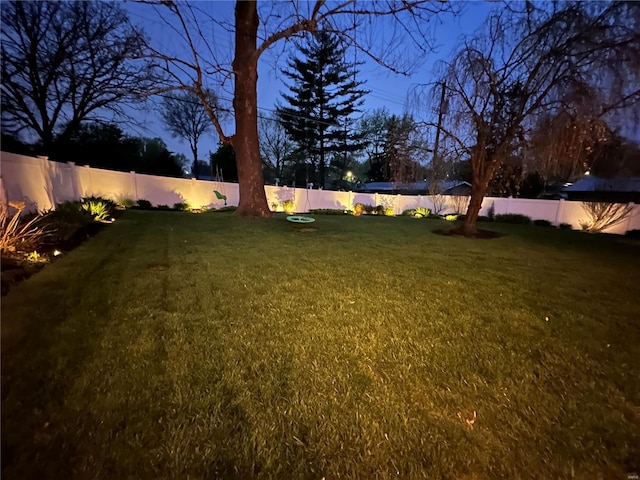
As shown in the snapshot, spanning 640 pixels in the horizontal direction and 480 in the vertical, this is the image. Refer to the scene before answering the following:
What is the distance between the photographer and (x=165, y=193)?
1226 cm

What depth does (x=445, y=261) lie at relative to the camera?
201 inches

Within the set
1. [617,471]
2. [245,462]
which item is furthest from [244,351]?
[617,471]

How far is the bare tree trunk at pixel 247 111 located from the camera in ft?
25.9

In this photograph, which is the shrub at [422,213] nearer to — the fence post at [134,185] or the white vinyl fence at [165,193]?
the white vinyl fence at [165,193]

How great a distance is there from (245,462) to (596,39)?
892 centimetres

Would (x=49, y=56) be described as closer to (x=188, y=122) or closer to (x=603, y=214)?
(x=188, y=122)

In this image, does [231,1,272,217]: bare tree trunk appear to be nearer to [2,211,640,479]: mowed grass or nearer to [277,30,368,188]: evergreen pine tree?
[2,211,640,479]: mowed grass

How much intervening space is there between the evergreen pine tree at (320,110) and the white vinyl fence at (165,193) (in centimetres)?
955

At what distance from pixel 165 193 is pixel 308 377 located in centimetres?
1263

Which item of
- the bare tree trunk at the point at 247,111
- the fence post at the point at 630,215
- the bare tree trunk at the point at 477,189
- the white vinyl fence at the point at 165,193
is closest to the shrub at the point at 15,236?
the white vinyl fence at the point at 165,193

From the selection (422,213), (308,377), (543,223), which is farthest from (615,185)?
(308,377)

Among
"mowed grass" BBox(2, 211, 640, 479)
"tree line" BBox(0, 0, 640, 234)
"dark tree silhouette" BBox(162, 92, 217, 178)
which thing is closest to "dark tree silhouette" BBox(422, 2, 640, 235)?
"tree line" BBox(0, 0, 640, 234)

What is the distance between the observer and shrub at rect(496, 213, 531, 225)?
14.1 metres

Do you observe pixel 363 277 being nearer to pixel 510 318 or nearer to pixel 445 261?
pixel 510 318
